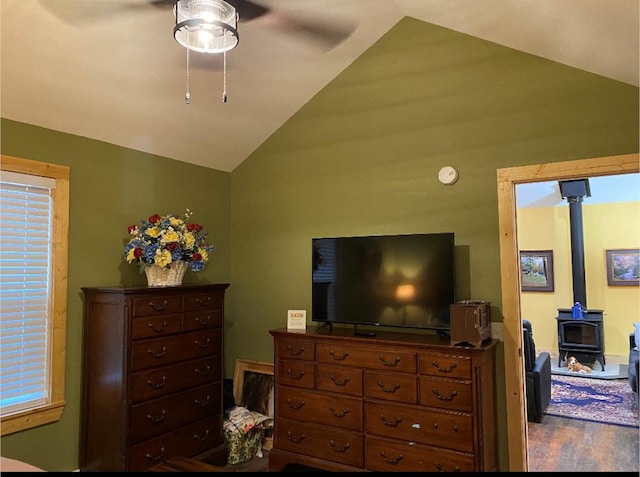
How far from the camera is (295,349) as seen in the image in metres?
3.47

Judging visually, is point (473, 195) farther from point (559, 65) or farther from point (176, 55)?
point (176, 55)

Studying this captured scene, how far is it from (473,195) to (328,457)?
213 centimetres

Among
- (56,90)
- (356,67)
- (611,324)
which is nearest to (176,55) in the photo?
(56,90)

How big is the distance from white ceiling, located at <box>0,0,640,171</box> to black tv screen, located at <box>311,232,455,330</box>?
1.34 m

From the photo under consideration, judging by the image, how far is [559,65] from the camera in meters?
3.10

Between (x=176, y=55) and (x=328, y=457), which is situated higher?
(x=176, y=55)

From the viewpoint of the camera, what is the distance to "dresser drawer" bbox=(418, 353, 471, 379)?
2.87m

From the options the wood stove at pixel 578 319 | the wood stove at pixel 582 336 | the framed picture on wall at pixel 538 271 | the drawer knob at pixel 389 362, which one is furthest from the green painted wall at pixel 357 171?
the framed picture on wall at pixel 538 271

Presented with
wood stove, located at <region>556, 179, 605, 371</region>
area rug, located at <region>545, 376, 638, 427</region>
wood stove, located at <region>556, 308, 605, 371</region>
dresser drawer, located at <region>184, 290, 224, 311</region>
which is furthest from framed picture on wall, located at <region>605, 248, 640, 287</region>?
dresser drawer, located at <region>184, 290, 224, 311</region>

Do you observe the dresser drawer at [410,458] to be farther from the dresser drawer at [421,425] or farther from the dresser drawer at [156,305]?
the dresser drawer at [156,305]

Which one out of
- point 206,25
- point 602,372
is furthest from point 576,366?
point 206,25

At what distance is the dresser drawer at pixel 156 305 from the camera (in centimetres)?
310

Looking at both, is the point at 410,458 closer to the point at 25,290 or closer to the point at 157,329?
the point at 157,329

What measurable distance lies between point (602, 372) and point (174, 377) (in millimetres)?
6042
